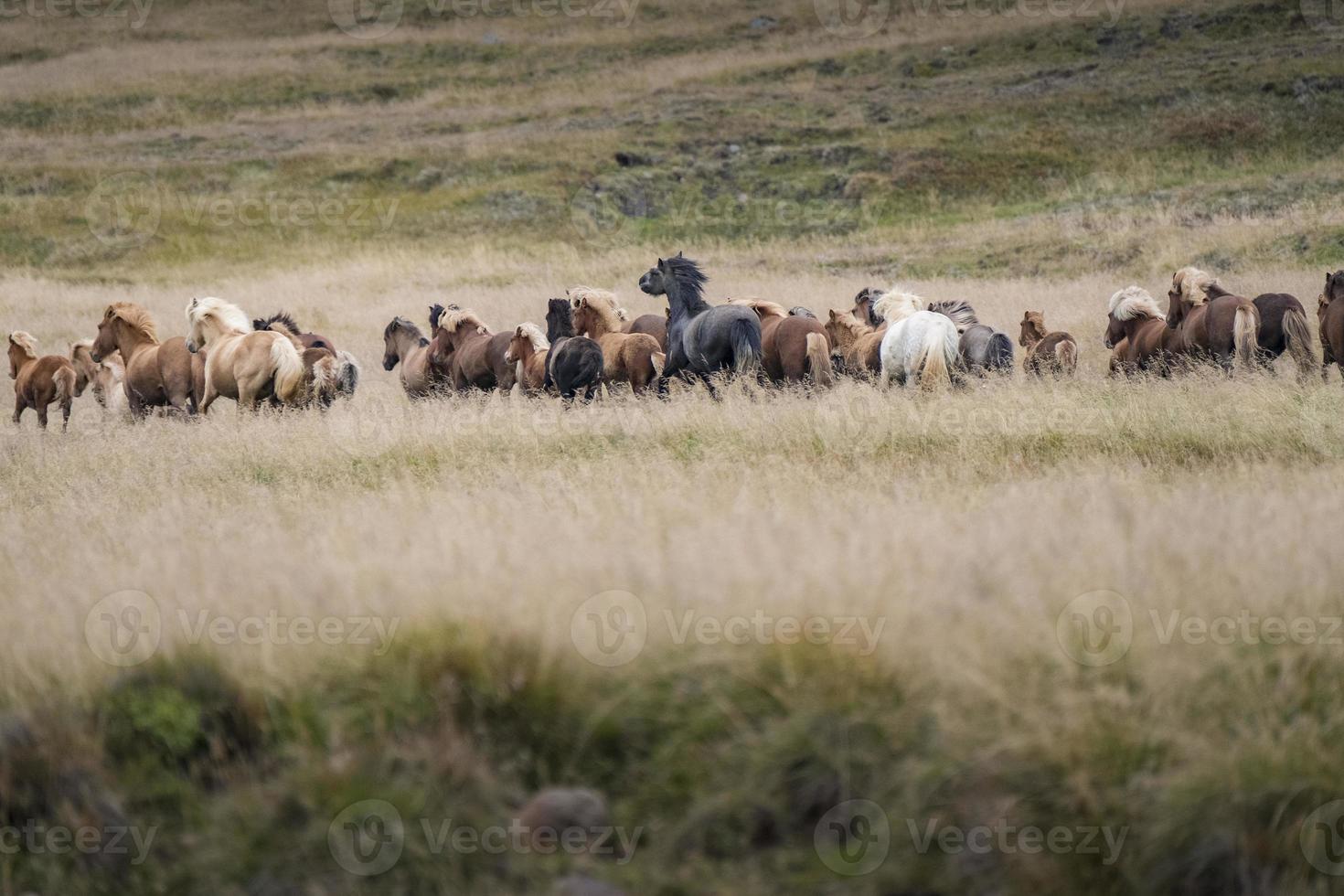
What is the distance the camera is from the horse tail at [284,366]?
13.4 metres

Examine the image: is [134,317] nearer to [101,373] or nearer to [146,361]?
[146,361]

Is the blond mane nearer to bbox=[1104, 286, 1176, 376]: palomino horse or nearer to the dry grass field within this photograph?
the dry grass field

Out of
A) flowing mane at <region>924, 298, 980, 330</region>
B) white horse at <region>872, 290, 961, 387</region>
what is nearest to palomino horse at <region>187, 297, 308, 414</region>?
white horse at <region>872, 290, 961, 387</region>

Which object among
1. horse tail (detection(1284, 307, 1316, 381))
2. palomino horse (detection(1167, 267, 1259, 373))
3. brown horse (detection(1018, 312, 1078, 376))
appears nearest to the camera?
palomino horse (detection(1167, 267, 1259, 373))

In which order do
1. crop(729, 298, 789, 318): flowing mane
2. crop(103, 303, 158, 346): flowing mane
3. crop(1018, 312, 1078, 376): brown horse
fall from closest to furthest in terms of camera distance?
crop(1018, 312, 1078, 376): brown horse → crop(729, 298, 789, 318): flowing mane → crop(103, 303, 158, 346): flowing mane

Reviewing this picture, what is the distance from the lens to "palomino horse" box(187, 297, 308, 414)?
1346cm

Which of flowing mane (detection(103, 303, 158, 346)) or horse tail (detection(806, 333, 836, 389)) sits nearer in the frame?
horse tail (detection(806, 333, 836, 389))

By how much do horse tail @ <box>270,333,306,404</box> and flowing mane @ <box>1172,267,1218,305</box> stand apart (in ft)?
32.8

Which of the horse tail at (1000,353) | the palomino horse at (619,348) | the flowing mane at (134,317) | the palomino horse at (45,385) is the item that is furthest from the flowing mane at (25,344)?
the horse tail at (1000,353)

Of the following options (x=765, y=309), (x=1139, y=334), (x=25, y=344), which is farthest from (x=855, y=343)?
(x=25, y=344)

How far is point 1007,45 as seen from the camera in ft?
178

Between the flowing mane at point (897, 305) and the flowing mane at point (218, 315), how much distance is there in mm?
7439

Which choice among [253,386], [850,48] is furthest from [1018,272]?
[850,48]

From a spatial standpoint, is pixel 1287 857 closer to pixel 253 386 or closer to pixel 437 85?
pixel 253 386
